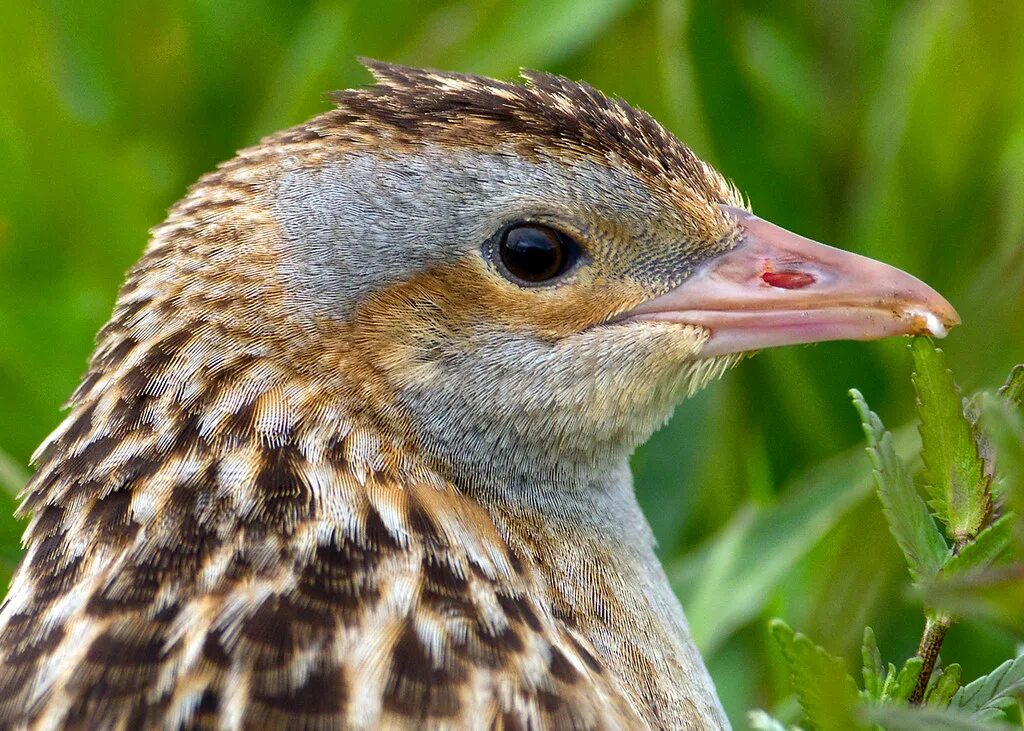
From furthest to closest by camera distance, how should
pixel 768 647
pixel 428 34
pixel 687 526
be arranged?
pixel 428 34, pixel 687 526, pixel 768 647

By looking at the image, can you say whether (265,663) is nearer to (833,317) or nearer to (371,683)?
(371,683)

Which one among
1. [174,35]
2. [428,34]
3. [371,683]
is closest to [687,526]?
[428,34]

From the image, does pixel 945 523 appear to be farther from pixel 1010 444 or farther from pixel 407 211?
pixel 407 211

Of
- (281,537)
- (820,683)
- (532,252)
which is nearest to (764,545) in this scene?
(532,252)

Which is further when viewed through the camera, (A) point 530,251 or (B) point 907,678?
(A) point 530,251

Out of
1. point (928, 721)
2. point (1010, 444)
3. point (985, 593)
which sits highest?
point (1010, 444)

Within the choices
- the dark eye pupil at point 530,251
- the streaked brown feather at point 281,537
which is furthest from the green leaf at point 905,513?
the dark eye pupil at point 530,251

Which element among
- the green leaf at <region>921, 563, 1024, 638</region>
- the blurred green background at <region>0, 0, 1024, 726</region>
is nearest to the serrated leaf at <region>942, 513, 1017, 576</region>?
the green leaf at <region>921, 563, 1024, 638</region>
